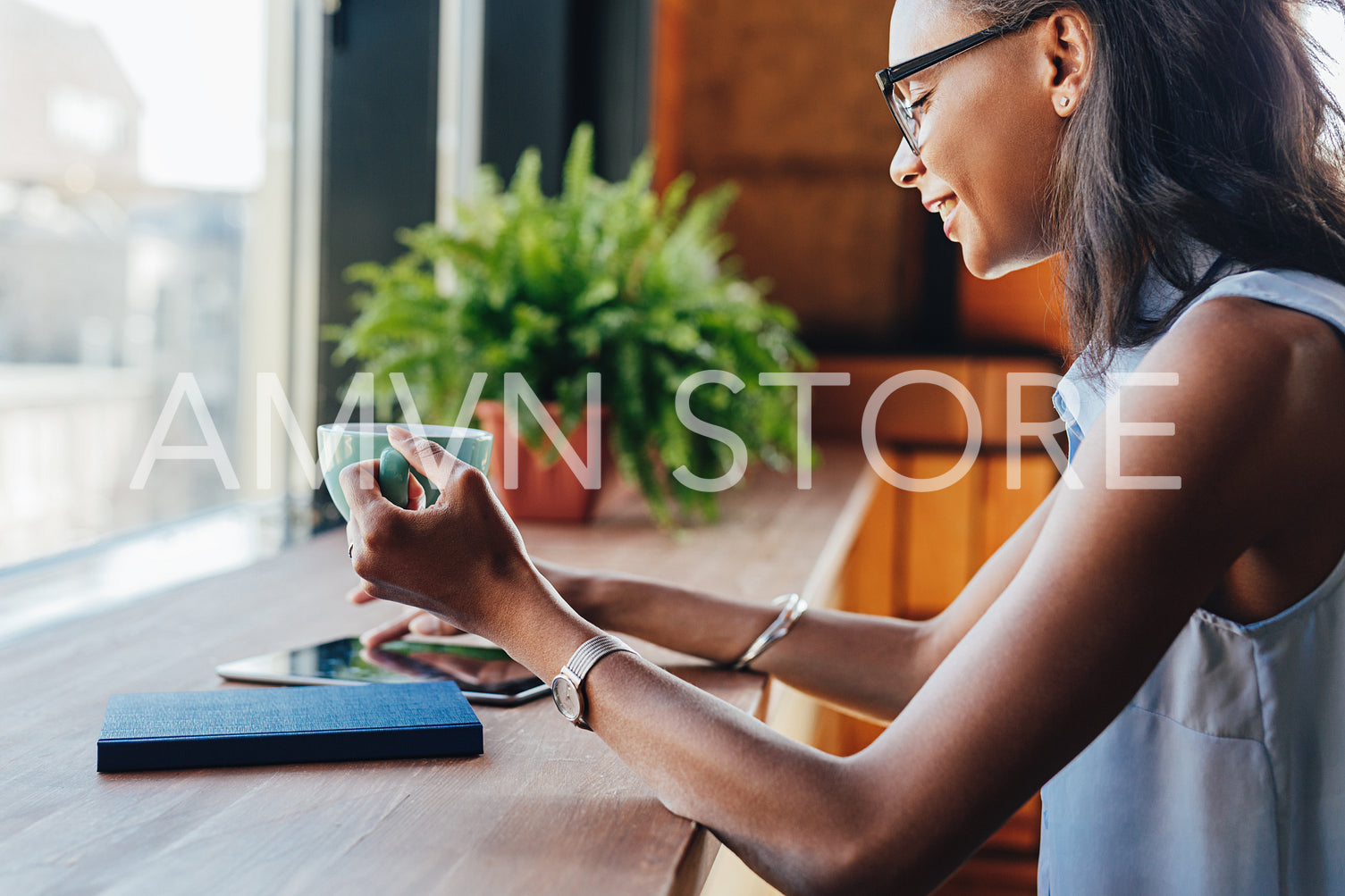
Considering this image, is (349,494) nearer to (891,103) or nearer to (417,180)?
(891,103)

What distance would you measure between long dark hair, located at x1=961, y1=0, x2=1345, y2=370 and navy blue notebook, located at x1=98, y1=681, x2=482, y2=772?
59cm

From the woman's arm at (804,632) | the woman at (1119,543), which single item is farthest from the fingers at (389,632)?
the woman at (1119,543)

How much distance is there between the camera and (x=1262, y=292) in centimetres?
75

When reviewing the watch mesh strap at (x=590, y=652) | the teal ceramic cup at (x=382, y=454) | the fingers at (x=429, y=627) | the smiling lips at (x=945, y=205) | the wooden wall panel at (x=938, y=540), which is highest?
the smiling lips at (x=945, y=205)

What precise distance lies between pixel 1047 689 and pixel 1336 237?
0.41 metres

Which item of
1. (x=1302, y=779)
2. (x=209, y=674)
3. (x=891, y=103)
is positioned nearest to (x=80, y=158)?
(x=209, y=674)

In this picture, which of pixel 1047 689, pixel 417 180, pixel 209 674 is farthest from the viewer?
pixel 417 180

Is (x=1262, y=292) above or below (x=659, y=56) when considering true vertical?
below

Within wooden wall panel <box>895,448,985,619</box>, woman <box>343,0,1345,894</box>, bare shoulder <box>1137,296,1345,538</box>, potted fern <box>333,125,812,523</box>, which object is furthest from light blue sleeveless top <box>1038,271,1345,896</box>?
wooden wall panel <box>895,448,985,619</box>

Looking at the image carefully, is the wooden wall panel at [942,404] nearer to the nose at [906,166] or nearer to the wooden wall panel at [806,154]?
the wooden wall panel at [806,154]

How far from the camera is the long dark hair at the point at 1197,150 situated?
0.81 metres

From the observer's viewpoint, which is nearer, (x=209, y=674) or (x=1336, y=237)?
(x=1336, y=237)

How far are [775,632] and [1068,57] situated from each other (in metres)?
0.57

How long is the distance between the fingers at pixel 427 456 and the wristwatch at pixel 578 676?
0.54ft
